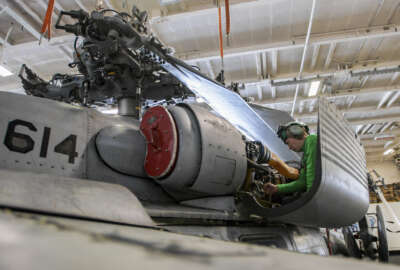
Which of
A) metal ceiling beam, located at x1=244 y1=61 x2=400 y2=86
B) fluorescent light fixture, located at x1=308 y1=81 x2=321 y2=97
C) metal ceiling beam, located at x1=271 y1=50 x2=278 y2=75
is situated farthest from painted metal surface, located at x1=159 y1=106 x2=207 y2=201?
fluorescent light fixture, located at x1=308 y1=81 x2=321 y2=97

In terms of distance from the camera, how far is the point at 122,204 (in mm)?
1379

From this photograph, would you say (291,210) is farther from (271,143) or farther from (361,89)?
(361,89)

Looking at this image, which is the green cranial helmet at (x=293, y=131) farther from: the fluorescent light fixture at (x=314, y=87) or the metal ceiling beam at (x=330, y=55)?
the fluorescent light fixture at (x=314, y=87)

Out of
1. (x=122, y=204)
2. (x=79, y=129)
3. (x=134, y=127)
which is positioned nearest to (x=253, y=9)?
(x=134, y=127)

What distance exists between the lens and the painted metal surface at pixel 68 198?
105 cm

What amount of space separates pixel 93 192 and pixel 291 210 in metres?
1.50

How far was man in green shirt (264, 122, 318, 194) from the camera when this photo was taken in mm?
2291

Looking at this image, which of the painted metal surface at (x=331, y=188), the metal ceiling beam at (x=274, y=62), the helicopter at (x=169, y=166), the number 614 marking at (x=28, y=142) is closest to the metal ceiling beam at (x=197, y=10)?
the metal ceiling beam at (x=274, y=62)

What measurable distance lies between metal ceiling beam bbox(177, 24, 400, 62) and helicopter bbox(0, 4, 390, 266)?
5.19 meters

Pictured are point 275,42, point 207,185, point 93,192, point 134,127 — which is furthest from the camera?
point 275,42

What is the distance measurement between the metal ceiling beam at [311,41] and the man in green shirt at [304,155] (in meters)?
5.58

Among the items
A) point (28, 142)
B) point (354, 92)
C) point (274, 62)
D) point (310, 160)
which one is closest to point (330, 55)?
point (274, 62)

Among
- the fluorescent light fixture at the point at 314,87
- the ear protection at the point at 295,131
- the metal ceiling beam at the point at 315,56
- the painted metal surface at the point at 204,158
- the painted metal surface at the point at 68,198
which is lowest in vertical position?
the painted metal surface at the point at 68,198

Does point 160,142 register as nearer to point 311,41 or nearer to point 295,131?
point 295,131
